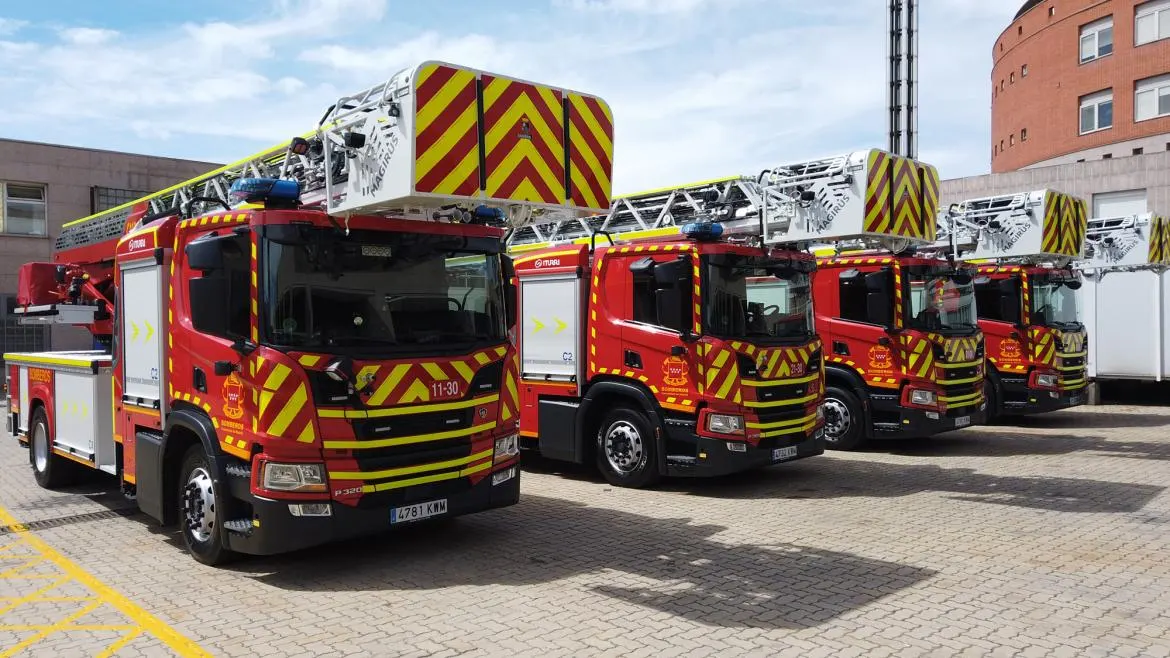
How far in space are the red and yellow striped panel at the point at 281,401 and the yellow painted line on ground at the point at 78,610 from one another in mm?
Answer: 1290

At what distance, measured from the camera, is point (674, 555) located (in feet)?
20.9

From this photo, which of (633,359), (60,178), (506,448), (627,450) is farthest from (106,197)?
(506,448)

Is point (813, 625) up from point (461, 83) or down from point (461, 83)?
down

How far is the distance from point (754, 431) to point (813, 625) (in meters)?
3.68

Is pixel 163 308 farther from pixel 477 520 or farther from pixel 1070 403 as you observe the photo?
pixel 1070 403

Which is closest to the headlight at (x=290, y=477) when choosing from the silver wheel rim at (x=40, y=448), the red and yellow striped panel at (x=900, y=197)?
the silver wheel rim at (x=40, y=448)

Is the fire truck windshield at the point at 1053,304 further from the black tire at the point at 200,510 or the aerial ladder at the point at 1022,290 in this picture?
the black tire at the point at 200,510

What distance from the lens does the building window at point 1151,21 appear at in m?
33.5

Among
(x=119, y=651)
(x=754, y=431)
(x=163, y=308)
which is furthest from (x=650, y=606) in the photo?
(x=163, y=308)

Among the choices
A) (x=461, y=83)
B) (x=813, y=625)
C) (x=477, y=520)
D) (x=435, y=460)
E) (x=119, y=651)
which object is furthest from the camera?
(x=477, y=520)

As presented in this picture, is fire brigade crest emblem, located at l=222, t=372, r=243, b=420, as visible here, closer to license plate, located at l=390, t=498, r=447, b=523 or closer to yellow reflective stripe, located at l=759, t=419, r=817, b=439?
license plate, located at l=390, t=498, r=447, b=523

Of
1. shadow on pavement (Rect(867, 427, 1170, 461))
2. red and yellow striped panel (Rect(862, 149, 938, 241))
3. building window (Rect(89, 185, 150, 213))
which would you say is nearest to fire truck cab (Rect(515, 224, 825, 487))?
red and yellow striped panel (Rect(862, 149, 938, 241))

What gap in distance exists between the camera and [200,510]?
239 inches

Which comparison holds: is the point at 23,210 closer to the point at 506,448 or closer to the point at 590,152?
the point at 506,448
